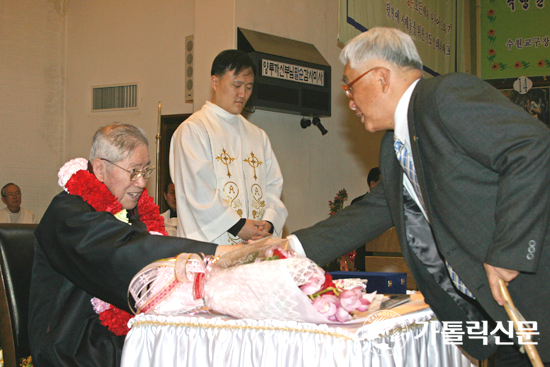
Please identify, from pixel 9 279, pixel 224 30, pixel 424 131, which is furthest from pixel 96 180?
pixel 224 30

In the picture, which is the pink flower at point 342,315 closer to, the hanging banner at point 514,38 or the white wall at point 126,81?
the white wall at point 126,81

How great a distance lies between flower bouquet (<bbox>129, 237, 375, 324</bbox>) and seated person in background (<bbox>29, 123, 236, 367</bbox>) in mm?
225

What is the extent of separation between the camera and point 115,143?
2121 mm

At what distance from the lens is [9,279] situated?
189cm

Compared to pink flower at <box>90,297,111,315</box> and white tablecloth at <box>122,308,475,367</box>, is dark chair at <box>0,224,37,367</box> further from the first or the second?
white tablecloth at <box>122,308,475,367</box>

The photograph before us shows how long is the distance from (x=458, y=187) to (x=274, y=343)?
0.64 meters

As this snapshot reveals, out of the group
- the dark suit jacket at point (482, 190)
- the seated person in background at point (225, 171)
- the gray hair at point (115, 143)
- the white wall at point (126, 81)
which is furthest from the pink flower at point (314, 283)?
the white wall at point (126, 81)

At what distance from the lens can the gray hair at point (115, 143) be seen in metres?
2.12

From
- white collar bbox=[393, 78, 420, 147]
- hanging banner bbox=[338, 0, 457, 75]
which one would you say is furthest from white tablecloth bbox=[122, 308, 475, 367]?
hanging banner bbox=[338, 0, 457, 75]

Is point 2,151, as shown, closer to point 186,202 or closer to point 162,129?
point 162,129

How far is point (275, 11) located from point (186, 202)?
307 centimetres

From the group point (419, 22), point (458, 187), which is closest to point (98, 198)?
point (458, 187)

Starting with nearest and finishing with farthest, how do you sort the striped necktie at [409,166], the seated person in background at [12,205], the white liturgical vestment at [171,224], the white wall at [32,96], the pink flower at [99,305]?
the striped necktie at [409,166], the pink flower at [99,305], the white liturgical vestment at [171,224], the seated person in background at [12,205], the white wall at [32,96]

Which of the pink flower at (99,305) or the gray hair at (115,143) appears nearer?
the pink flower at (99,305)
